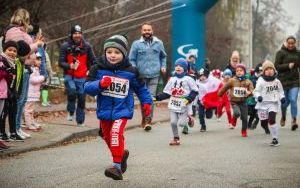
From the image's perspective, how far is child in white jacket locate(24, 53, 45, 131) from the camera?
12609 mm

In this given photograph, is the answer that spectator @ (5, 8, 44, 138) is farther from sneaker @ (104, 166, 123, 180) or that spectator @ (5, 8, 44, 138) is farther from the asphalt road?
sneaker @ (104, 166, 123, 180)

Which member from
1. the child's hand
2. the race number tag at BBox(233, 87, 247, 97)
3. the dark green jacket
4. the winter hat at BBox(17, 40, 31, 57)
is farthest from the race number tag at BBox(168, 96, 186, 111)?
the child's hand

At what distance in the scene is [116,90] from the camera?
25.6ft

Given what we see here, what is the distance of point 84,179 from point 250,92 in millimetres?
7252

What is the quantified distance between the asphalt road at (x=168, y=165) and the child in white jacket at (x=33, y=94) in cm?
135

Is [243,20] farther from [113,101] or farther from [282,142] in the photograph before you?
[113,101]

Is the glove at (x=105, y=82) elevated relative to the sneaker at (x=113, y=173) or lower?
elevated


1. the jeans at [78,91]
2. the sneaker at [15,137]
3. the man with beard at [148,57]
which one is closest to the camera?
the sneaker at [15,137]

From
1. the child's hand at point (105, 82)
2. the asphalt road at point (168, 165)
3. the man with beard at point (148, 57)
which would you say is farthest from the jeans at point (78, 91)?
the child's hand at point (105, 82)

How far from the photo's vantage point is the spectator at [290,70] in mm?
15046

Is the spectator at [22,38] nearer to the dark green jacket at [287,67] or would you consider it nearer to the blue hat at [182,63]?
the blue hat at [182,63]

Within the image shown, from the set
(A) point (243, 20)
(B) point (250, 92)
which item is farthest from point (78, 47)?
(A) point (243, 20)

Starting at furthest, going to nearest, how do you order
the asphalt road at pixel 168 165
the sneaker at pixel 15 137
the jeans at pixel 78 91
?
the jeans at pixel 78 91
the sneaker at pixel 15 137
the asphalt road at pixel 168 165

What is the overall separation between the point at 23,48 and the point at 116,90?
3636mm
